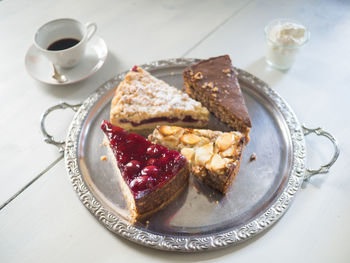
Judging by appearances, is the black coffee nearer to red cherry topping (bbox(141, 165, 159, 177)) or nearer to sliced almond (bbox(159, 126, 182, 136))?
sliced almond (bbox(159, 126, 182, 136))

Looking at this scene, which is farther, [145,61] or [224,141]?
[145,61]

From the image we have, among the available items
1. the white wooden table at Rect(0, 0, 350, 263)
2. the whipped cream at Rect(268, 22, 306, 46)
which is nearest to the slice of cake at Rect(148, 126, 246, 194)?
the white wooden table at Rect(0, 0, 350, 263)

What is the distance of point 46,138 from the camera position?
2.04 m

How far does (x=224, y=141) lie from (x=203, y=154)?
0.48ft

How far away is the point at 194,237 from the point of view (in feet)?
5.36

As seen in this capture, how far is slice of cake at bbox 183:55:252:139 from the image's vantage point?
6.73ft

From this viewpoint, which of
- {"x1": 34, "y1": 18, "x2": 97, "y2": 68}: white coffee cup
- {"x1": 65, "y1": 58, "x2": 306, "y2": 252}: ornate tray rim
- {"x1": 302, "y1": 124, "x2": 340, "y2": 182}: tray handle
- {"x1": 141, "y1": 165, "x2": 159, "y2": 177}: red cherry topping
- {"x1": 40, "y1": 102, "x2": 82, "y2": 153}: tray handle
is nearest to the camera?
{"x1": 65, "y1": 58, "x2": 306, "y2": 252}: ornate tray rim

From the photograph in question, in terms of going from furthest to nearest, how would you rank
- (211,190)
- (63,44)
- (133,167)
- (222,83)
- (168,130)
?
(63,44) < (222,83) < (168,130) < (211,190) < (133,167)

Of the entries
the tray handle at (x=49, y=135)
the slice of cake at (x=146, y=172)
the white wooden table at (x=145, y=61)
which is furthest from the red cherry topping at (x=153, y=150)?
the tray handle at (x=49, y=135)

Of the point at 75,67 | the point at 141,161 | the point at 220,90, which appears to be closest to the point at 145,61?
the point at 75,67

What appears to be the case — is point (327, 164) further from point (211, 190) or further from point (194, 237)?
point (194, 237)

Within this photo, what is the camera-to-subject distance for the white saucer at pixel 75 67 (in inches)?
92.0

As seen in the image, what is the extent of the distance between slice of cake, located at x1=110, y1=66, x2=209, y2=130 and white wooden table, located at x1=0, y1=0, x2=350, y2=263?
1.26ft

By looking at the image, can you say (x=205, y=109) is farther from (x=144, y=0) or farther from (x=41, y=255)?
(x=144, y=0)
